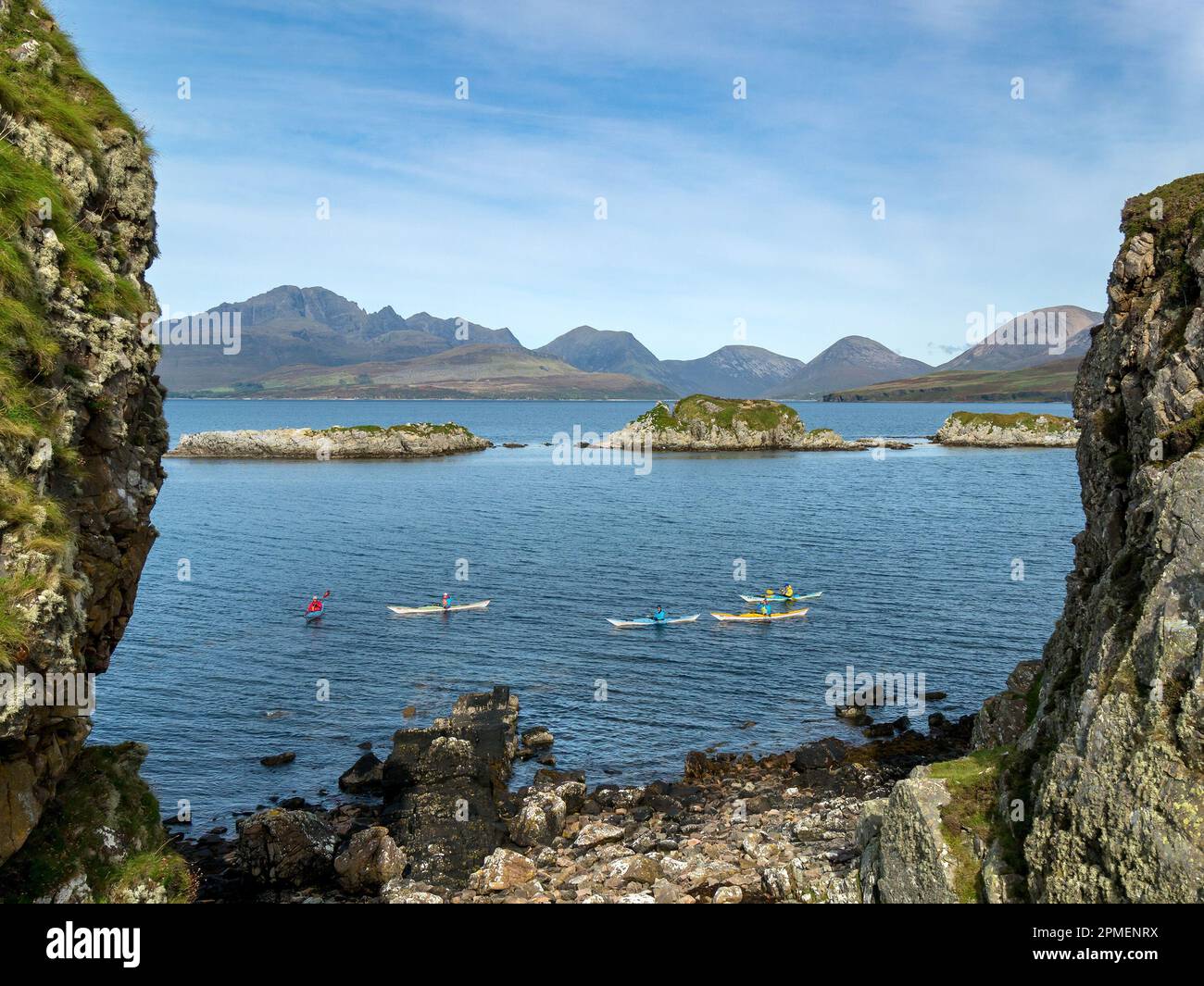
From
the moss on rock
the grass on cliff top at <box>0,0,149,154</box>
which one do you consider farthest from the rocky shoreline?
the grass on cliff top at <box>0,0,149,154</box>

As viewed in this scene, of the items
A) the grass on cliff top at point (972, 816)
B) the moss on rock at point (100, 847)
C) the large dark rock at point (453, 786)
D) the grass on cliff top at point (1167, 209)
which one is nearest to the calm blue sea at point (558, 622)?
the large dark rock at point (453, 786)

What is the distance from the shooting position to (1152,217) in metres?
24.2

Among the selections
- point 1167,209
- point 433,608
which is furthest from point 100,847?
point 433,608

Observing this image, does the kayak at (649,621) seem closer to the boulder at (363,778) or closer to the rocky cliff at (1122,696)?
the boulder at (363,778)

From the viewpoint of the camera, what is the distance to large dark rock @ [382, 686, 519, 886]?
2742cm

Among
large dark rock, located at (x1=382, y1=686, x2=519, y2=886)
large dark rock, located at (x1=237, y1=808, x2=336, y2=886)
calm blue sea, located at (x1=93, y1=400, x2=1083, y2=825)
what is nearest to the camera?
large dark rock, located at (x1=237, y1=808, x2=336, y2=886)

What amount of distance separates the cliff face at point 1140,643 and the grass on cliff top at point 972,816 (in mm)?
548

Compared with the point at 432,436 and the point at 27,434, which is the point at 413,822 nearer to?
the point at 27,434

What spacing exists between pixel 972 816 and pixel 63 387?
2127 centimetres

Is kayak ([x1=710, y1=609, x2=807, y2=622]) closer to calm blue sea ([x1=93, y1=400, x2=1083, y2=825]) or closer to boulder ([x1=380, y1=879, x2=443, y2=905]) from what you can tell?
calm blue sea ([x1=93, y1=400, x2=1083, y2=825])

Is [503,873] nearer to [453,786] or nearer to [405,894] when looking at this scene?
[405,894]

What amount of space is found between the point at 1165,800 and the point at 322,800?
2786 centimetres

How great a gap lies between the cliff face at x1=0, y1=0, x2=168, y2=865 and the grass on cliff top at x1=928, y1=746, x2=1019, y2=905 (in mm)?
17907

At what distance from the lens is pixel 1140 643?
1619cm
